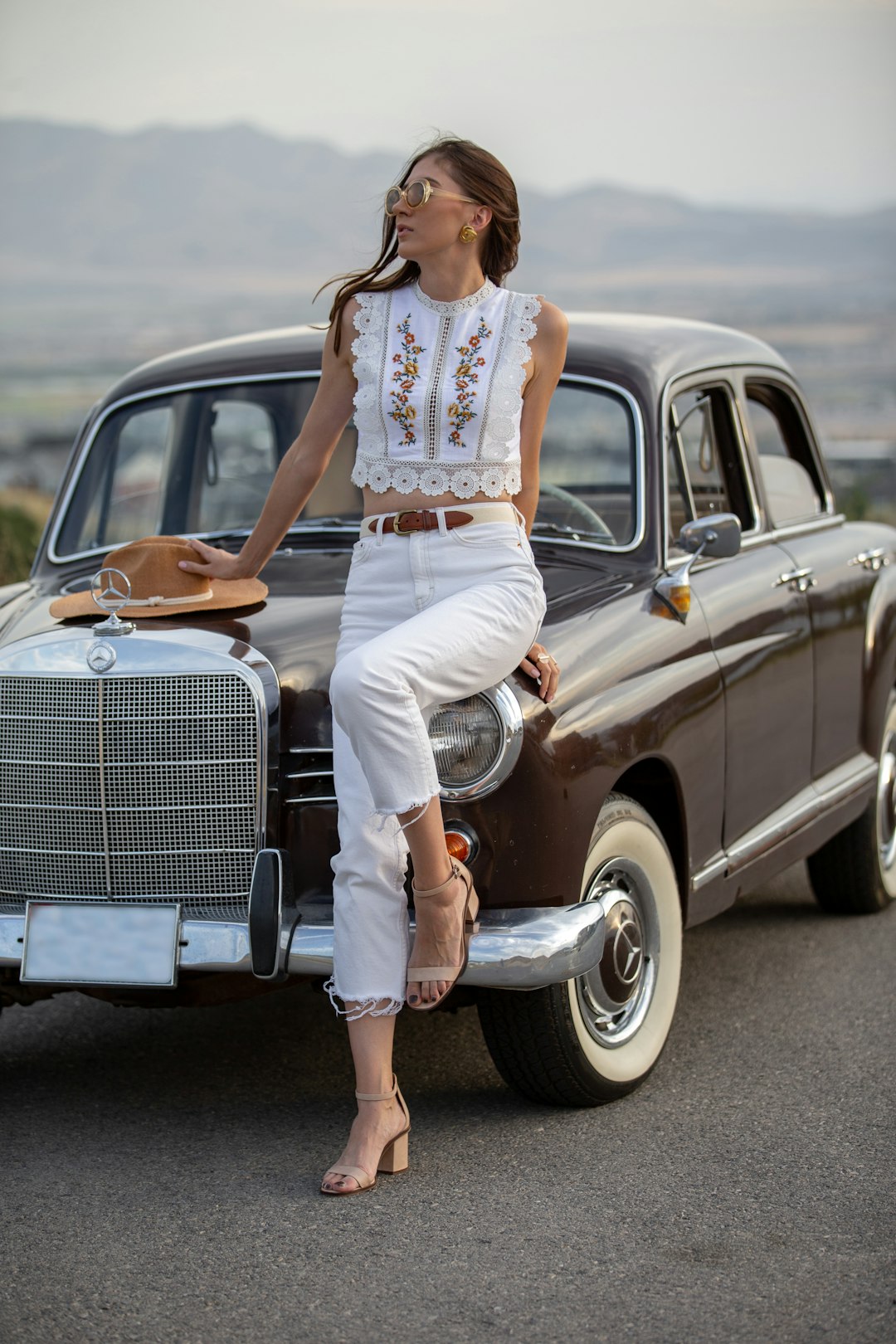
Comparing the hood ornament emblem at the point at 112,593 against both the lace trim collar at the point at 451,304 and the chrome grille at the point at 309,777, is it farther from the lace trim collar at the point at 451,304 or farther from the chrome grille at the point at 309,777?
the lace trim collar at the point at 451,304

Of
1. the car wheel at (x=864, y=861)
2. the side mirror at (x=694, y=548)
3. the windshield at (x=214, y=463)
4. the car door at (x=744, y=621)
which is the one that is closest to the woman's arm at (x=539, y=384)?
the side mirror at (x=694, y=548)

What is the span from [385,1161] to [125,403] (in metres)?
2.76

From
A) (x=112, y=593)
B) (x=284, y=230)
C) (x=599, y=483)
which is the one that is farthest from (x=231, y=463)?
(x=284, y=230)

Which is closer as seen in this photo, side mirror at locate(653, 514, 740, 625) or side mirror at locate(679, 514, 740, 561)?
side mirror at locate(653, 514, 740, 625)

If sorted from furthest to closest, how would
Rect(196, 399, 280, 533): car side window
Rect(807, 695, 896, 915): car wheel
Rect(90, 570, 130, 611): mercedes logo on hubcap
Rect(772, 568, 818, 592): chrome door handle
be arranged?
Rect(807, 695, 896, 915): car wheel → Rect(196, 399, 280, 533): car side window → Rect(772, 568, 818, 592): chrome door handle → Rect(90, 570, 130, 611): mercedes logo on hubcap

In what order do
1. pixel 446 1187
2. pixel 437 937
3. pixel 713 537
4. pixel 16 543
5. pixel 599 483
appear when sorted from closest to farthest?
pixel 437 937 → pixel 446 1187 → pixel 713 537 → pixel 599 483 → pixel 16 543

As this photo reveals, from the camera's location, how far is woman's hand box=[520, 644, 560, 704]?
360cm

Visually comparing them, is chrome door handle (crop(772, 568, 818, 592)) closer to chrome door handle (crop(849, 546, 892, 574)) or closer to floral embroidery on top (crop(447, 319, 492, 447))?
chrome door handle (crop(849, 546, 892, 574))

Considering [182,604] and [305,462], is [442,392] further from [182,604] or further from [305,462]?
[182,604]

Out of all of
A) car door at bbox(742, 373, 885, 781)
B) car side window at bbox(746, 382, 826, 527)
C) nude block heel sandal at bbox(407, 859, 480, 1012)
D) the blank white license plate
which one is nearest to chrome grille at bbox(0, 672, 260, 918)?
the blank white license plate

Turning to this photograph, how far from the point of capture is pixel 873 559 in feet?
19.2

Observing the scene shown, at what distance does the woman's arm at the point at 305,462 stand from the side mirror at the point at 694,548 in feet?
3.38

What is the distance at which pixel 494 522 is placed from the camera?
359 cm

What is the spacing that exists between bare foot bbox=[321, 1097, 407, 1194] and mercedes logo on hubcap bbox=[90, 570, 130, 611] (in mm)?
1315
